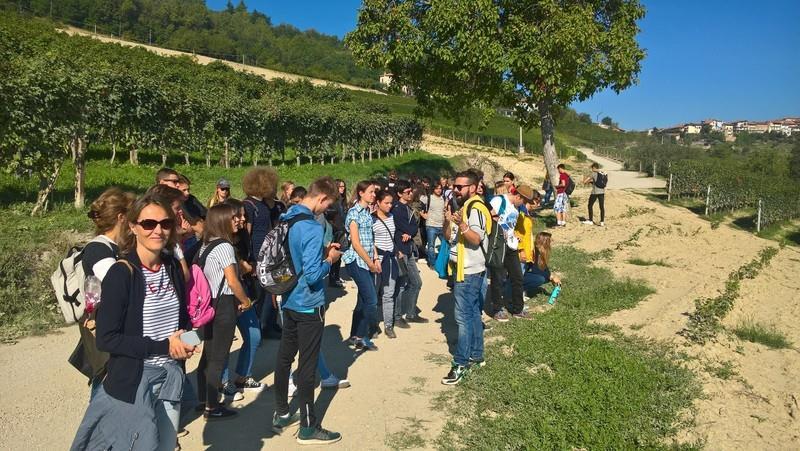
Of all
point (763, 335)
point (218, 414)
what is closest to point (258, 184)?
point (218, 414)

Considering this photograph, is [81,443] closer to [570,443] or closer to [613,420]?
[570,443]

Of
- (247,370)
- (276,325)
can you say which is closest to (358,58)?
(276,325)

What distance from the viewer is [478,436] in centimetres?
436

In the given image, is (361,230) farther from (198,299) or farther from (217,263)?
(198,299)

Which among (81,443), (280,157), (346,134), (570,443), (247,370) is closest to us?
(81,443)

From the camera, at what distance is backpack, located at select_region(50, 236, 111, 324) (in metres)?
3.25

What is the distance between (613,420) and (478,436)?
112 cm

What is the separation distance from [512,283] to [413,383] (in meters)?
2.65

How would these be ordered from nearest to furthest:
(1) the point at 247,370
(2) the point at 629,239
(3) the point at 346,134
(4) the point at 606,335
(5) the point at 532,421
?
(5) the point at 532,421
(1) the point at 247,370
(4) the point at 606,335
(2) the point at 629,239
(3) the point at 346,134

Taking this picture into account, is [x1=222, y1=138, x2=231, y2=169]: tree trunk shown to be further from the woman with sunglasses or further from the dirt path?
the woman with sunglasses

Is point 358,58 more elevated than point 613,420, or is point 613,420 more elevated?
point 358,58

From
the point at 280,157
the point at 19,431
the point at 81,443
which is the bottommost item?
the point at 19,431

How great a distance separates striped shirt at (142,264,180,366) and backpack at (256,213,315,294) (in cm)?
133

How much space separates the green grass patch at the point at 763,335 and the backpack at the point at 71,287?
22.8 ft
